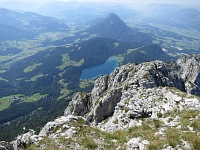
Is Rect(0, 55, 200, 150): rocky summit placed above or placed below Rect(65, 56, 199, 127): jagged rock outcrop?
above

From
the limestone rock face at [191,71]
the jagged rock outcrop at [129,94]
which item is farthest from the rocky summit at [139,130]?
the limestone rock face at [191,71]

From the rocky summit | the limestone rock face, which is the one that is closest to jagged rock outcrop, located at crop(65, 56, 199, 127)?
the rocky summit

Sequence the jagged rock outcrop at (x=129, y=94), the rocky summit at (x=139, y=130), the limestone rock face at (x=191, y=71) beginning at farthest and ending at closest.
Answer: the limestone rock face at (x=191, y=71) → the jagged rock outcrop at (x=129, y=94) → the rocky summit at (x=139, y=130)

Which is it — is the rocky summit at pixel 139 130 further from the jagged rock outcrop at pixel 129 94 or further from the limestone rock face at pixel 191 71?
the limestone rock face at pixel 191 71

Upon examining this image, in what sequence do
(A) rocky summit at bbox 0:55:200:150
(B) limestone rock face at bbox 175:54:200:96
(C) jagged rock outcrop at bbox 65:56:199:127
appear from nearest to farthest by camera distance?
1. (A) rocky summit at bbox 0:55:200:150
2. (C) jagged rock outcrop at bbox 65:56:199:127
3. (B) limestone rock face at bbox 175:54:200:96

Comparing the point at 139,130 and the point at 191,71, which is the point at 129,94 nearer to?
the point at 139,130

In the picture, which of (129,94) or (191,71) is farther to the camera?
(191,71)

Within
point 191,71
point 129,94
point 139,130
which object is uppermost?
point 139,130

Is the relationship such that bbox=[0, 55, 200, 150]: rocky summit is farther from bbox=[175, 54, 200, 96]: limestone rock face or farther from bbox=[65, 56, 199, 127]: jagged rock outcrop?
bbox=[175, 54, 200, 96]: limestone rock face

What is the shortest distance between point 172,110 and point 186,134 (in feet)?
39.2

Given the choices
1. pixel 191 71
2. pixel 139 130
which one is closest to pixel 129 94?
pixel 139 130

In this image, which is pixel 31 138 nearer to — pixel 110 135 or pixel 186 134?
pixel 110 135

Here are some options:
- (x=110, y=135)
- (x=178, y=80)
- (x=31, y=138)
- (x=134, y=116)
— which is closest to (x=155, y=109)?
(x=134, y=116)

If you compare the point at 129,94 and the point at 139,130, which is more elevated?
the point at 139,130
